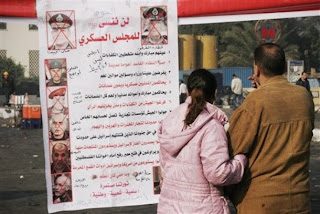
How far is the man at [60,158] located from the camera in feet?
15.4

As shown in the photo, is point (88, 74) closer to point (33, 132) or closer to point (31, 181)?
point (31, 181)

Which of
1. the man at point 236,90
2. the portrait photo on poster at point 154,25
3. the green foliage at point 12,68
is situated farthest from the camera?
the green foliage at point 12,68

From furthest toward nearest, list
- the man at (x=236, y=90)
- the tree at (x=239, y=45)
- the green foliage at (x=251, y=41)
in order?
the tree at (x=239, y=45) < the green foliage at (x=251, y=41) < the man at (x=236, y=90)

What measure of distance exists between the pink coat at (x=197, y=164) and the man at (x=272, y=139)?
9 cm

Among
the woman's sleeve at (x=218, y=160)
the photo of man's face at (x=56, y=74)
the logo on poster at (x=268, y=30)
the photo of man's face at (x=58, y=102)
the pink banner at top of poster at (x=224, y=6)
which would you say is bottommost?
the woman's sleeve at (x=218, y=160)

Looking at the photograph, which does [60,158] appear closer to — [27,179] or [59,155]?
[59,155]

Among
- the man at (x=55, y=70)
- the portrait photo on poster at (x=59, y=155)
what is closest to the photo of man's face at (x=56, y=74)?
the man at (x=55, y=70)

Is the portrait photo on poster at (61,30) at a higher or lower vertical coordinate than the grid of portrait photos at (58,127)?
higher

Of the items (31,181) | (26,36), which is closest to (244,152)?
(31,181)

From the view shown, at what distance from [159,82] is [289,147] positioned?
1.39 meters

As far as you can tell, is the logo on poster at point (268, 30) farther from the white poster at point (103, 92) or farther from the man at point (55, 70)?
the man at point (55, 70)

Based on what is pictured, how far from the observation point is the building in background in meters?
55.7

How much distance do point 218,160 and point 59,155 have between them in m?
1.50

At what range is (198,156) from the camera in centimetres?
367
